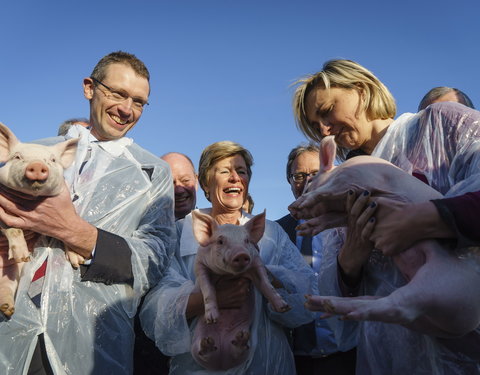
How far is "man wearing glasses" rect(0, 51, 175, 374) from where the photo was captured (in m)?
2.44

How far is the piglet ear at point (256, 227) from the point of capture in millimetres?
2881

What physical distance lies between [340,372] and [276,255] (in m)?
0.87

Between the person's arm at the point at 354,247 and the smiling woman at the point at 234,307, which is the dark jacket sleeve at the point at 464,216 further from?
the smiling woman at the point at 234,307

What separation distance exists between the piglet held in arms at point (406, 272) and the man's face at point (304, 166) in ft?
7.16

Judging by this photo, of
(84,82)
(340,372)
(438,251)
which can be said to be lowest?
(340,372)

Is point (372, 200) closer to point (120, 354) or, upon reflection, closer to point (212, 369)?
point (212, 369)

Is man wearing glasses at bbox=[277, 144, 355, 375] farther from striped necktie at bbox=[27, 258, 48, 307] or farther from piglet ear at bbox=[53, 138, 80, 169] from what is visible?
striped necktie at bbox=[27, 258, 48, 307]

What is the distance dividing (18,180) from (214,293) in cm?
118

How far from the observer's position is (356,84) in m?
2.76

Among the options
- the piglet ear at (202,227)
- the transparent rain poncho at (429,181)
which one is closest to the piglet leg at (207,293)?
the piglet ear at (202,227)

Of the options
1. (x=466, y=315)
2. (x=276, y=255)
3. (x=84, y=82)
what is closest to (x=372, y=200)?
(x=466, y=315)

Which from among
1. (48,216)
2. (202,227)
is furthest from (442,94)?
(48,216)

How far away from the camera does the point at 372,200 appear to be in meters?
1.96

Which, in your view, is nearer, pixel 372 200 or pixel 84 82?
pixel 372 200
